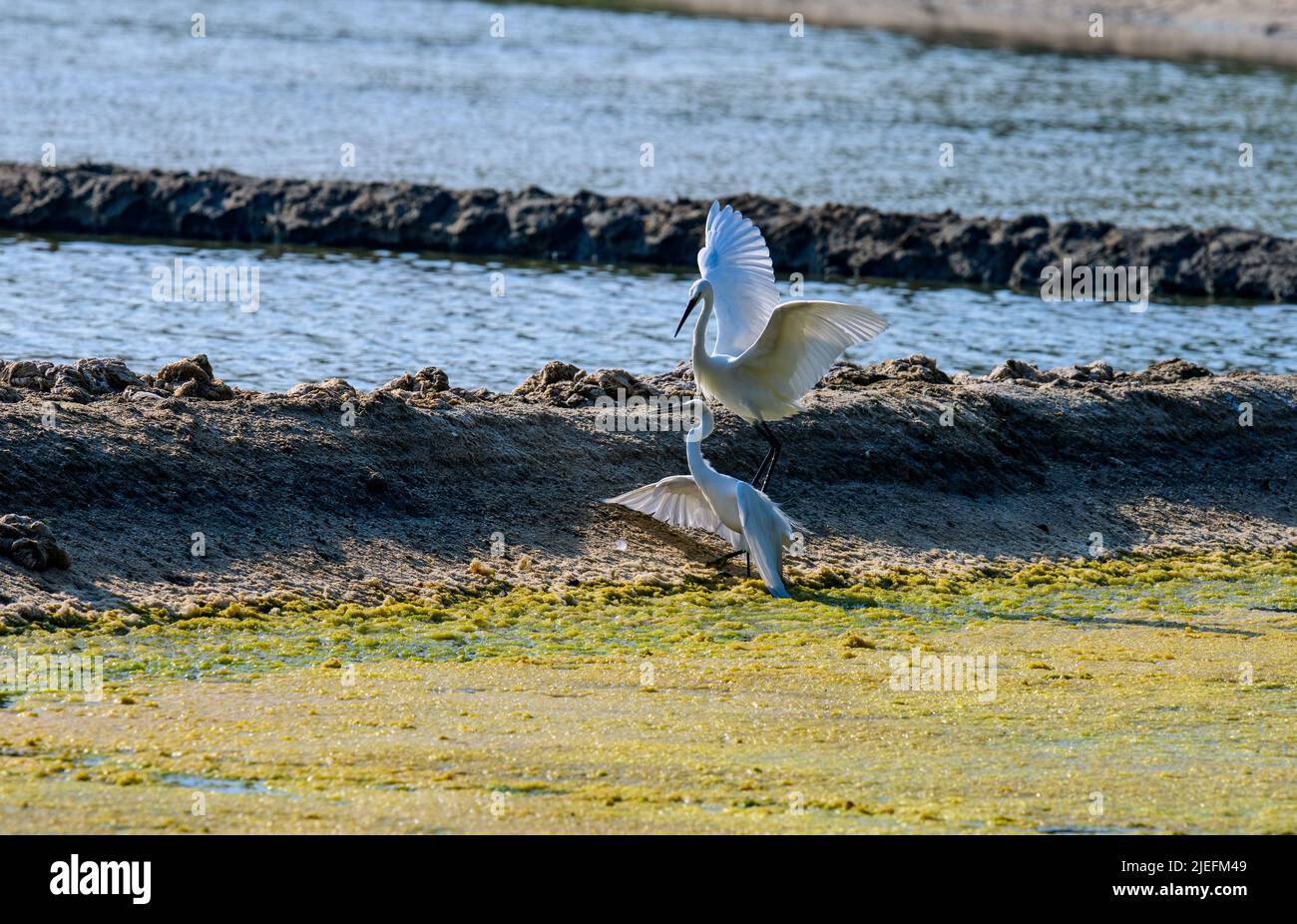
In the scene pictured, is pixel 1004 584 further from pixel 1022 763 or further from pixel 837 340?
pixel 1022 763

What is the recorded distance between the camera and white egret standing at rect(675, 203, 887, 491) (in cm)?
1133

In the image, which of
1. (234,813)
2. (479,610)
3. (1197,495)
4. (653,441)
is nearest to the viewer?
(234,813)

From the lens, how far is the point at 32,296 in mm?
20016

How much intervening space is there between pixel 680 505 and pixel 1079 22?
58.4m

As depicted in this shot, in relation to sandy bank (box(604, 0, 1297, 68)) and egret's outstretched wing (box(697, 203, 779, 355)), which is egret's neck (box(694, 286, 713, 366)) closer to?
egret's outstretched wing (box(697, 203, 779, 355))

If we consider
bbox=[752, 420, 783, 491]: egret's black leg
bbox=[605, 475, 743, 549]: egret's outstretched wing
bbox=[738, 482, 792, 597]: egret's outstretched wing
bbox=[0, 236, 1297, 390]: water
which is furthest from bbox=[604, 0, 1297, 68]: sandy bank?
bbox=[738, 482, 792, 597]: egret's outstretched wing

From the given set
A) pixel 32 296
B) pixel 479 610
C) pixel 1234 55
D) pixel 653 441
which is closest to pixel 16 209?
pixel 32 296

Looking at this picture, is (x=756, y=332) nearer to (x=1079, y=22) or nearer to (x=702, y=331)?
(x=702, y=331)

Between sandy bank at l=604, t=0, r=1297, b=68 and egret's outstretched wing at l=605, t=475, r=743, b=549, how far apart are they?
4499cm

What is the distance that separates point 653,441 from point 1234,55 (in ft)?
153

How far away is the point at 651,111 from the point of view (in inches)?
1636

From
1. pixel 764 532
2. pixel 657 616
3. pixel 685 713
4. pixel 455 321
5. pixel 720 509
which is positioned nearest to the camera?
pixel 685 713

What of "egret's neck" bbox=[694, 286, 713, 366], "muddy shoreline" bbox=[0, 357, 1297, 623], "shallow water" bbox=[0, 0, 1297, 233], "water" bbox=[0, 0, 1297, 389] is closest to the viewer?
"muddy shoreline" bbox=[0, 357, 1297, 623]

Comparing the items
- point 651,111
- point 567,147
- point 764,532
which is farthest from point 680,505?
point 651,111
